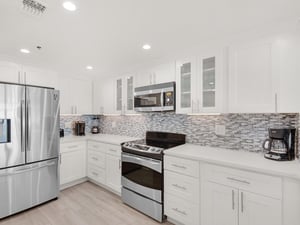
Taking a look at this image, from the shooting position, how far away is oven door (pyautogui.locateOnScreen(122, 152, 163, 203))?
2160 mm

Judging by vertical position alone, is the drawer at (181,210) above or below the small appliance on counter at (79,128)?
below

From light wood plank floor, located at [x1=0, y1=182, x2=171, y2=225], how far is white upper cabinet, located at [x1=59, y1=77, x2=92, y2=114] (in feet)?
5.45

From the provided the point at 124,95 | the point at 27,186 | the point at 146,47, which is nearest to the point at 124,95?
the point at 124,95

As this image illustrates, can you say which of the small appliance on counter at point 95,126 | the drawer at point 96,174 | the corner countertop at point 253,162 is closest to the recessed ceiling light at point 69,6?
the corner countertop at point 253,162

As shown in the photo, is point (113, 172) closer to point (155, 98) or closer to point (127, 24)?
point (155, 98)

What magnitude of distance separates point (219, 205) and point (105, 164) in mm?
1975

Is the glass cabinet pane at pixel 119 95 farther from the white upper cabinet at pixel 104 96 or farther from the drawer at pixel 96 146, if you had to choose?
the drawer at pixel 96 146

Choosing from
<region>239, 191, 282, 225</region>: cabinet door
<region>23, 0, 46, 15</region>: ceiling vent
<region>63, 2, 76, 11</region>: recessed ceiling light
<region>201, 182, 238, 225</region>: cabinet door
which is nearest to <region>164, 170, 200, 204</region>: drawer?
<region>201, 182, 238, 225</region>: cabinet door

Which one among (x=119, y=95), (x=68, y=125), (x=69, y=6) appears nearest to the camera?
(x=69, y=6)

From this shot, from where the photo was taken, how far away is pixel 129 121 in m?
3.48

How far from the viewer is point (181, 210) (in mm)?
1974

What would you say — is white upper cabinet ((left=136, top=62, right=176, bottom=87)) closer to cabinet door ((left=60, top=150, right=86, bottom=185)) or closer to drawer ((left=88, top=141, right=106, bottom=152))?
drawer ((left=88, top=141, right=106, bottom=152))

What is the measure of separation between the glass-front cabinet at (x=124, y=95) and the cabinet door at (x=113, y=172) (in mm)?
871

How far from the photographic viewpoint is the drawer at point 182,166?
185 cm
